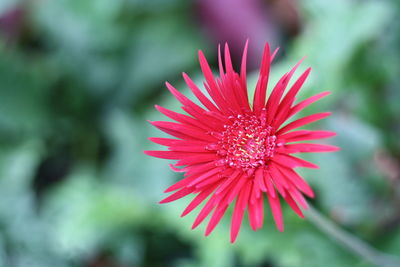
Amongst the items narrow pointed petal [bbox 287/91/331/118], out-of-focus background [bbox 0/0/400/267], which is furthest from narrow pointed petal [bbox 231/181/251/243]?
out-of-focus background [bbox 0/0/400/267]

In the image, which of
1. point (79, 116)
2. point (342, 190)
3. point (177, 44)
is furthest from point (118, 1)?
point (342, 190)

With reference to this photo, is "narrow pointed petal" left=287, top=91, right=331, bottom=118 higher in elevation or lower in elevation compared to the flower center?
lower

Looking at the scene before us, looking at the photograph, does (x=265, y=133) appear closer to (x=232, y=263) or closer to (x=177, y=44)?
(x=232, y=263)

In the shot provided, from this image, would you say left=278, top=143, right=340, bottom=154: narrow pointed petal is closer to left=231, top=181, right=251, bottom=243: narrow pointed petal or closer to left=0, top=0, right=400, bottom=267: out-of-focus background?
left=231, top=181, right=251, bottom=243: narrow pointed petal

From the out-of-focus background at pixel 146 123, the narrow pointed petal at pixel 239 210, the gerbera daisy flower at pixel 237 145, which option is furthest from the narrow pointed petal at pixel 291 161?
the out-of-focus background at pixel 146 123

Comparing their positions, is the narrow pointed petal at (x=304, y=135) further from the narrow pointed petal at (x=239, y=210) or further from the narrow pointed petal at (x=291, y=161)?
the narrow pointed petal at (x=239, y=210)

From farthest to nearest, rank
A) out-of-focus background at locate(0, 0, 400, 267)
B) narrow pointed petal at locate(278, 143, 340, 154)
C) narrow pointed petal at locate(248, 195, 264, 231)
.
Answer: out-of-focus background at locate(0, 0, 400, 267), narrow pointed petal at locate(248, 195, 264, 231), narrow pointed petal at locate(278, 143, 340, 154)
